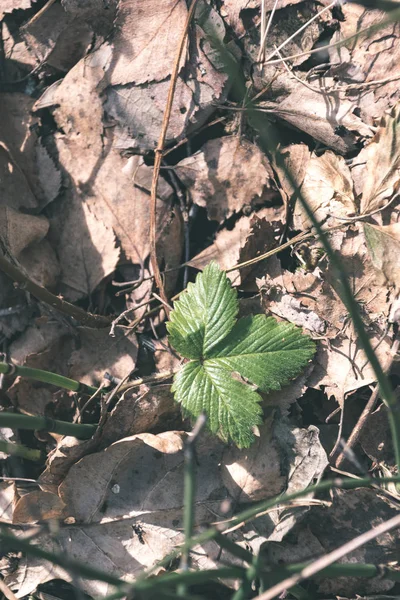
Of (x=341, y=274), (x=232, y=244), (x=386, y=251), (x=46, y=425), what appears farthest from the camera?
(x=232, y=244)

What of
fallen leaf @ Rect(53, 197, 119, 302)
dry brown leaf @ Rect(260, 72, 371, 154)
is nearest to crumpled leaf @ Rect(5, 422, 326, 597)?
fallen leaf @ Rect(53, 197, 119, 302)

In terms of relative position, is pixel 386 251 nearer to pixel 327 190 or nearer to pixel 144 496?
pixel 327 190

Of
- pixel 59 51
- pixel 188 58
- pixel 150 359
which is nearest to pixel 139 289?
pixel 150 359

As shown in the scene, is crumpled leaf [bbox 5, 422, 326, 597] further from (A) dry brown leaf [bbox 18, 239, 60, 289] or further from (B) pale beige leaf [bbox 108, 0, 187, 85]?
(B) pale beige leaf [bbox 108, 0, 187, 85]

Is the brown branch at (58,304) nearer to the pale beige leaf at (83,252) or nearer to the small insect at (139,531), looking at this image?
the pale beige leaf at (83,252)

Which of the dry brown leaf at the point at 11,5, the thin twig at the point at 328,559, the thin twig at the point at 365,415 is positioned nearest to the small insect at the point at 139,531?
the thin twig at the point at 365,415

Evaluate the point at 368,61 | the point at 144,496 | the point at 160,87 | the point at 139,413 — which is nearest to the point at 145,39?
the point at 160,87
